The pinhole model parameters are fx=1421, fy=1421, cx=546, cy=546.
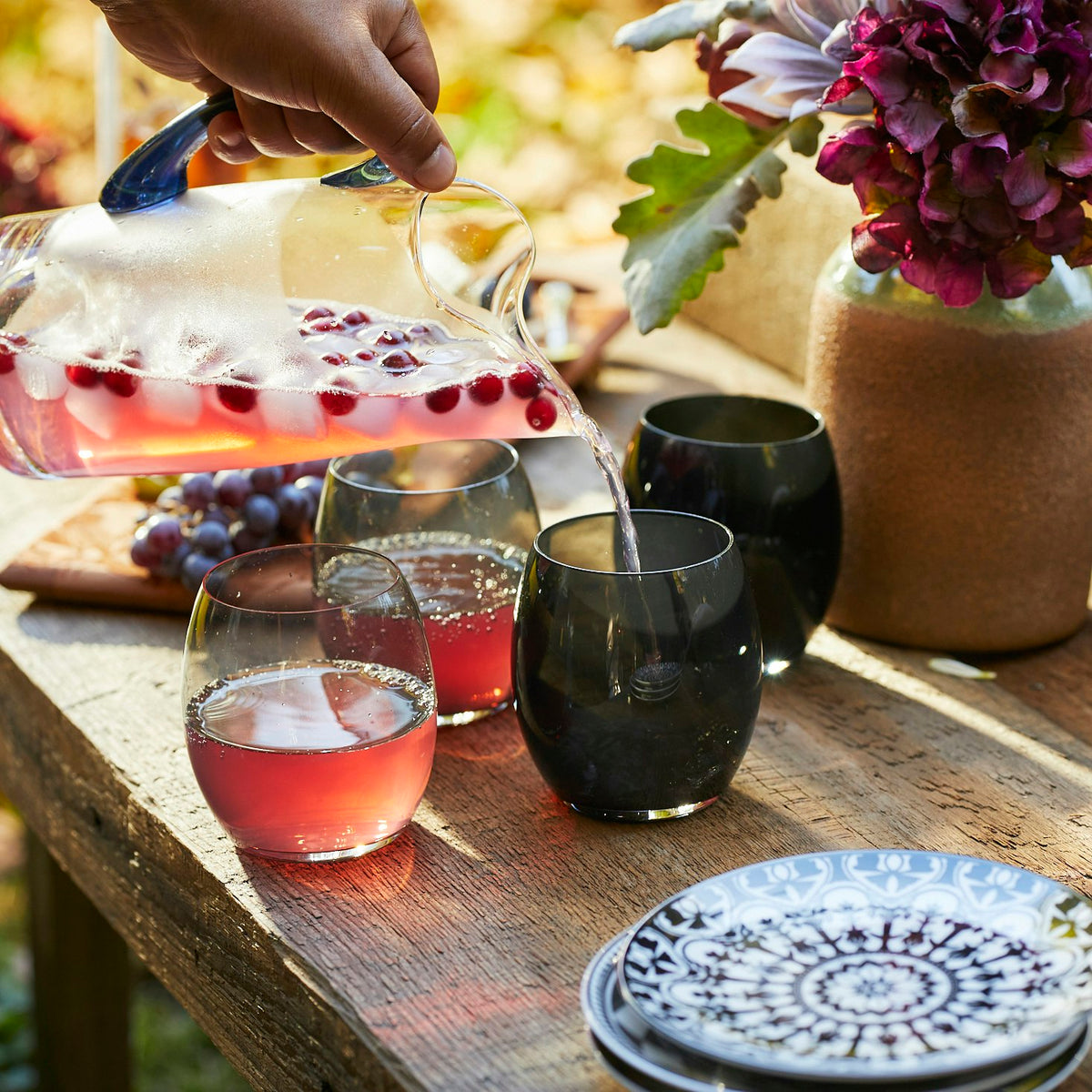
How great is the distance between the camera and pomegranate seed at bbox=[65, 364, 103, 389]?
0.79 meters

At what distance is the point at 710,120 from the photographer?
0.98 meters

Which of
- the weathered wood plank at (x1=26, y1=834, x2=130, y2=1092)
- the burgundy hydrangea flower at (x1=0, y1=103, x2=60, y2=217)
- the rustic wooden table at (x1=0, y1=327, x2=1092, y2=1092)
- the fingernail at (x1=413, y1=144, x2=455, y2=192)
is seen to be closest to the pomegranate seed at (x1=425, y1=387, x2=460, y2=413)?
the fingernail at (x1=413, y1=144, x2=455, y2=192)

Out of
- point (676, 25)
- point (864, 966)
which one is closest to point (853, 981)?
point (864, 966)

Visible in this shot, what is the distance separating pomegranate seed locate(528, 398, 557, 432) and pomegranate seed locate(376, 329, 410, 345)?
0.08 metres

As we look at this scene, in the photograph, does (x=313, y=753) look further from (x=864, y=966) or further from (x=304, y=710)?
(x=864, y=966)

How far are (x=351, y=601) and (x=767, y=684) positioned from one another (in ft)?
1.12

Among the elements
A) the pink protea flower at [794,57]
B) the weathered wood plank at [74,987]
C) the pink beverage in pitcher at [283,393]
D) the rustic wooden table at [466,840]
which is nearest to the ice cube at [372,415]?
the pink beverage in pitcher at [283,393]

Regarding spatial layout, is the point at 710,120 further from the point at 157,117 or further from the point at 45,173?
the point at 45,173

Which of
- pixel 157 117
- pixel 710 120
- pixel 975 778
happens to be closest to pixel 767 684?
pixel 975 778

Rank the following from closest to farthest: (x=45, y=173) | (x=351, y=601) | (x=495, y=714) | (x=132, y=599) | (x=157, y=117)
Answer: (x=351, y=601)
(x=495, y=714)
(x=132, y=599)
(x=157, y=117)
(x=45, y=173)

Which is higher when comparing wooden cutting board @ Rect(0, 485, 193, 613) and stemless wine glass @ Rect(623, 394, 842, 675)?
stemless wine glass @ Rect(623, 394, 842, 675)

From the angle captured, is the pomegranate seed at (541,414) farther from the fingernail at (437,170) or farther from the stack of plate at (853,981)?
the stack of plate at (853,981)

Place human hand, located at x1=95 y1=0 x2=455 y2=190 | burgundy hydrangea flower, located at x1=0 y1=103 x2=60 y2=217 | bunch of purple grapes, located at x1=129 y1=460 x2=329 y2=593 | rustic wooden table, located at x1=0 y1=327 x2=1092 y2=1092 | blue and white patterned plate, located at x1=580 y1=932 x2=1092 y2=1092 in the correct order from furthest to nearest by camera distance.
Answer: burgundy hydrangea flower, located at x1=0 y1=103 x2=60 y2=217, bunch of purple grapes, located at x1=129 y1=460 x2=329 y2=593, human hand, located at x1=95 y1=0 x2=455 y2=190, rustic wooden table, located at x1=0 y1=327 x2=1092 y2=1092, blue and white patterned plate, located at x1=580 y1=932 x2=1092 y2=1092

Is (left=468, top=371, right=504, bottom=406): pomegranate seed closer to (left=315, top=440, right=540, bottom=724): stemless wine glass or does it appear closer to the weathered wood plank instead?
(left=315, top=440, right=540, bottom=724): stemless wine glass
